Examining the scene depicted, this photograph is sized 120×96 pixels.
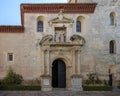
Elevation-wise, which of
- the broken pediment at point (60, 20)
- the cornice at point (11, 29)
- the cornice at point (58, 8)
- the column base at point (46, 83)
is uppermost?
the cornice at point (58, 8)

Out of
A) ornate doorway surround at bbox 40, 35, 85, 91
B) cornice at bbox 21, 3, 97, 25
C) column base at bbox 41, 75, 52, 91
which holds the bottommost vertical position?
column base at bbox 41, 75, 52, 91

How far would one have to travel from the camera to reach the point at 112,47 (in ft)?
105

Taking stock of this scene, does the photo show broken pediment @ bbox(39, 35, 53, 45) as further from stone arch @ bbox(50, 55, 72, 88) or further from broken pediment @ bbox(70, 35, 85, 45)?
broken pediment @ bbox(70, 35, 85, 45)

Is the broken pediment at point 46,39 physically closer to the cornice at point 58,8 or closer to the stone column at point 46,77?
the stone column at point 46,77

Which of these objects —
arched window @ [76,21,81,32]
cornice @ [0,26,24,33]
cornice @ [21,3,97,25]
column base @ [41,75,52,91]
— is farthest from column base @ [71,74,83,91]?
cornice @ [0,26,24,33]

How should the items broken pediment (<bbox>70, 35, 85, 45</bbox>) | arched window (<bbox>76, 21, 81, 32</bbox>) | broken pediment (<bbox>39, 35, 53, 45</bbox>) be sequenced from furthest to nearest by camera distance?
arched window (<bbox>76, 21, 81, 32</bbox>)
broken pediment (<bbox>70, 35, 85, 45</bbox>)
broken pediment (<bbox>39, 35, 53, 45</bbox>)

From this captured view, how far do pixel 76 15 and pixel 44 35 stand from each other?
3.66 meters

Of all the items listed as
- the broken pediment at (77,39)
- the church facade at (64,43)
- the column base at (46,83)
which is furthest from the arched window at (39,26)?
the column base at (46,83)

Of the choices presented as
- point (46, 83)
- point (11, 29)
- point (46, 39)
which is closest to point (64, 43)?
point (46, 39)

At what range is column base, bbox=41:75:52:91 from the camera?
30.0 metres

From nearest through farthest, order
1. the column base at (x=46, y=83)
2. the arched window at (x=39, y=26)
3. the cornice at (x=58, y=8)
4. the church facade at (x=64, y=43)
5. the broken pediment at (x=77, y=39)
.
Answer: the column base at (x=46, y=83) < the church facade at (x=64, y=43) < the broken pediment at (x=77, y=39) < the cornice at (x=58, y=8) < the arched window at (x=39, y=26)

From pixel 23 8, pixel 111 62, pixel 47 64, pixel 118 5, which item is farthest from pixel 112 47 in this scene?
pixel 23 8

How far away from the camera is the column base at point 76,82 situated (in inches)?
1193

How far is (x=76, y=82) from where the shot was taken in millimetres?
30469
